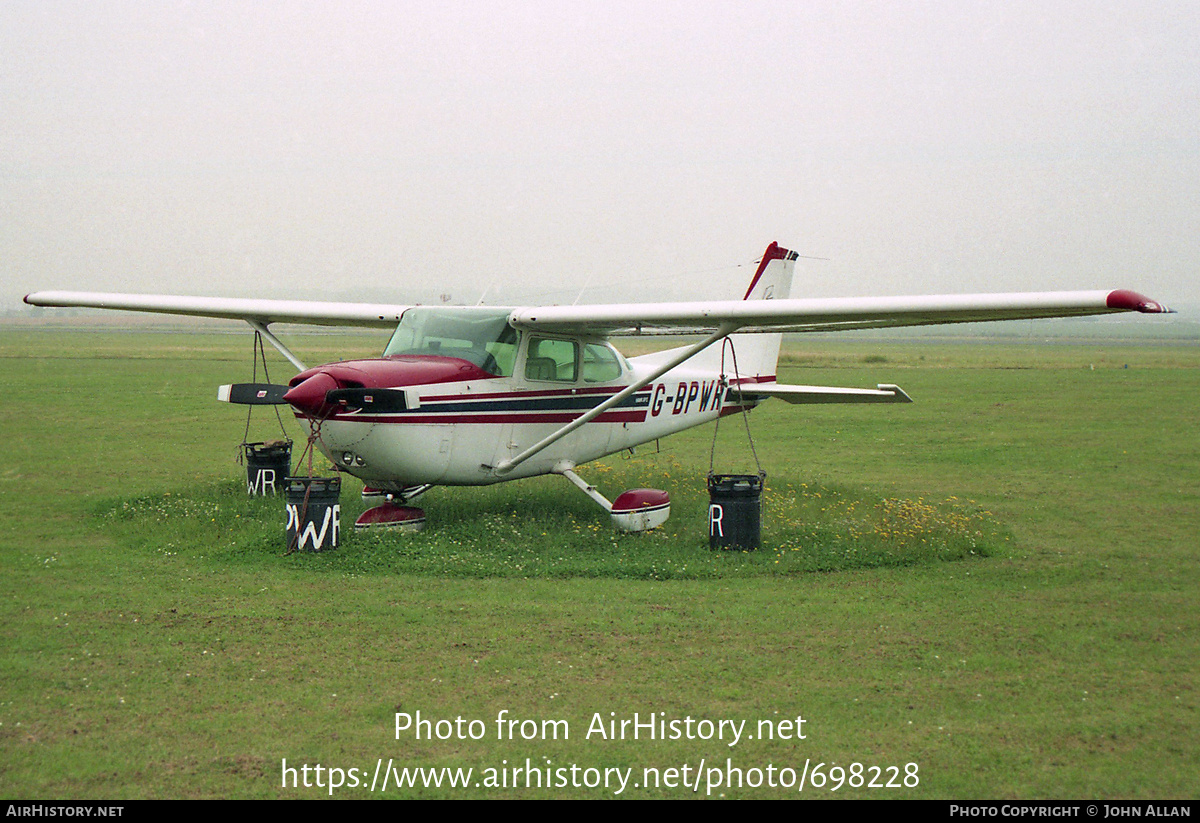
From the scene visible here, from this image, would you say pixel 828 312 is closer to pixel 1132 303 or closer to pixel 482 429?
pixel 1132 303

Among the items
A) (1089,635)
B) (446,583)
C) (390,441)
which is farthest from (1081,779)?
(390,441)

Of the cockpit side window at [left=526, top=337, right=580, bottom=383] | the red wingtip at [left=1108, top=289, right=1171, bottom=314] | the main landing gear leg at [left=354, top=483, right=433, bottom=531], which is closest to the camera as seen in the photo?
the red wingtip at [left=1108, top=289, right=1171, bottom=314]

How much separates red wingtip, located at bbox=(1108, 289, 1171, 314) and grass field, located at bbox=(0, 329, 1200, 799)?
7.65 feet

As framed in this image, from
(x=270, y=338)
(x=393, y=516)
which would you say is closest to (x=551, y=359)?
(x=393, y=516)

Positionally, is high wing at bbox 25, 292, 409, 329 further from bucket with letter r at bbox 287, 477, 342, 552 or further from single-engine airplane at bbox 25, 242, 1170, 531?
bucket with letter r at bbox 287, 477, 342, 552

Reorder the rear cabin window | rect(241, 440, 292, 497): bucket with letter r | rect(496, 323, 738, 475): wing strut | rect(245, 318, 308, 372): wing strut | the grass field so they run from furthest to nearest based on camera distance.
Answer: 1. rect(241, 440, 292, 497): bucket with letter r
2. rect(245, 318, 308, 372): wing strut
3. the rear cabin window
4. rect(496, 323, 738, 475): wing strut
5. the grass field

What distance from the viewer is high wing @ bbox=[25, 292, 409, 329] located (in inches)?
461

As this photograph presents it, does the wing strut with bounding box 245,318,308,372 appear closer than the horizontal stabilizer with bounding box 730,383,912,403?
Yes

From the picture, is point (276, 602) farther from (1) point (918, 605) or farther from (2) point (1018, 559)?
(2) point (1018, 559)

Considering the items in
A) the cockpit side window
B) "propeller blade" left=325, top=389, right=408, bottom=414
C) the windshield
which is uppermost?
the windshield

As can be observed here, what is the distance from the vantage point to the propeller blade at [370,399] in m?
8.52

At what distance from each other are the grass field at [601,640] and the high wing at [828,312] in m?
2.17

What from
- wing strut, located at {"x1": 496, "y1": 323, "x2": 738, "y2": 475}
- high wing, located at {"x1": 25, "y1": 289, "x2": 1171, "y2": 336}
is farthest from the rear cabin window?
wing strut, located at {"x1": 496, "y1": 323, "x2": 738, "y2": 475}

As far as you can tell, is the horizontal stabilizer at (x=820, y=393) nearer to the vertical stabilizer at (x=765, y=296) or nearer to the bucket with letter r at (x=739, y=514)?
the vertical stabilizer at (x=765, y=296)
